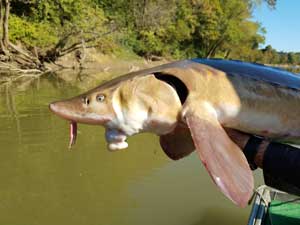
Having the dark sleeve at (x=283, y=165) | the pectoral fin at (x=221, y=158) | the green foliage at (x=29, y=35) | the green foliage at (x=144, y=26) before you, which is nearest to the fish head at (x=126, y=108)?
the pectoral fin at (x=221, y=158)

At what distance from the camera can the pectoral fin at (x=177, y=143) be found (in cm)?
197

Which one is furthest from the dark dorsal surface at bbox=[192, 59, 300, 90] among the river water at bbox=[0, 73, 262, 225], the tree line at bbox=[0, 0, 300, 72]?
the tree line at bbox=[0, 0, 300, 72]

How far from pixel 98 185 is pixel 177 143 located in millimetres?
3508

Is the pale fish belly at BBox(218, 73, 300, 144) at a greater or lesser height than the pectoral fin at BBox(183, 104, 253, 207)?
greater

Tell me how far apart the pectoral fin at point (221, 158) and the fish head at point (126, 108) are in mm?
107

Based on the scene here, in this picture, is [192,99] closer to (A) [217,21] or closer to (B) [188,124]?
(B) [188,124]

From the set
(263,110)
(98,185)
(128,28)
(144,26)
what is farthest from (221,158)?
(128,28)

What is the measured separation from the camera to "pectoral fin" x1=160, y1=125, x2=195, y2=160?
6.48 ft

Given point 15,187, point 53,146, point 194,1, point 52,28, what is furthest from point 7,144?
point 194,1

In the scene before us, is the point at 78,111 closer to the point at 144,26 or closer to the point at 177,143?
the point at 177,143

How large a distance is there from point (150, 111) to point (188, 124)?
175 millimetres

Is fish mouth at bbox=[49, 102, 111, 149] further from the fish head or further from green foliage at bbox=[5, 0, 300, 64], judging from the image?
green foliage at bbox=[5, 0, 300, 64]

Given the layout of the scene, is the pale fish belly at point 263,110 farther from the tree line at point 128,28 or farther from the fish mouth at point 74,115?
the tree line at point 128,28

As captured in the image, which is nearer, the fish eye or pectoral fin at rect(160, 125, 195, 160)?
the fish eye
